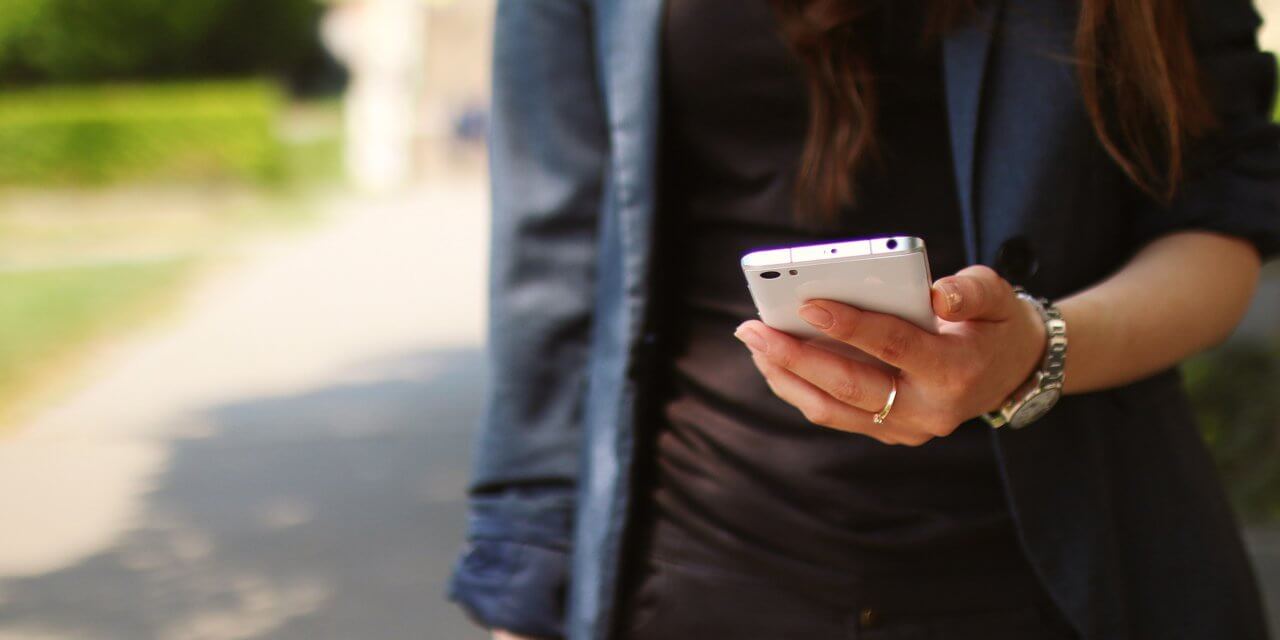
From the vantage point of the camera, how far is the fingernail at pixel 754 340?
103 centimetres

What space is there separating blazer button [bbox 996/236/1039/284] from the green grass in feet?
24.2

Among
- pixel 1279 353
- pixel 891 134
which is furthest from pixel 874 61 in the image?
pixel 1279 353

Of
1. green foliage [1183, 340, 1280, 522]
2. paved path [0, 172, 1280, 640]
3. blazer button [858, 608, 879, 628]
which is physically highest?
blazer button [858, 608, 879, 628]

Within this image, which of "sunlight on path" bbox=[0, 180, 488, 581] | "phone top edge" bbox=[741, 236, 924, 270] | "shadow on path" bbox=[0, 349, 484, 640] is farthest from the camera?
"sunlight on path" bbox=[0, 180, 488, 581]

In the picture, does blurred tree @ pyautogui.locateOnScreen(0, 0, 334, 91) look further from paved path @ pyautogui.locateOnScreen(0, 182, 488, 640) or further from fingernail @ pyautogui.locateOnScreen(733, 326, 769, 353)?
fingernail @ pyautogui.locateOnScreen(733, 326, 769, 353)

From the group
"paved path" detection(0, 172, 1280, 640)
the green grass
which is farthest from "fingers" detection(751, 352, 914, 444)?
the green grass

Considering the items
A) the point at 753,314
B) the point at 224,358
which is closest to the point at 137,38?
the point at 224,358

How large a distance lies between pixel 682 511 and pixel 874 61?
512 mm

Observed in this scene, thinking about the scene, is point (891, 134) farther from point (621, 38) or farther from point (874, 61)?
point (621, 38)

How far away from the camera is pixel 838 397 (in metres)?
1.04

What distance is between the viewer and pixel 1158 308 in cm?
122

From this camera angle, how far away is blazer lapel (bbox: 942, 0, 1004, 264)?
1243mm

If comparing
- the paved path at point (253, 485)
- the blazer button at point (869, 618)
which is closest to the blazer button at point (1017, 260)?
the blazer button at point (869, 618)

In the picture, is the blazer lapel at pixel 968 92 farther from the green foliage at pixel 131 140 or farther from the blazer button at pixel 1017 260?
the green foliage at pixel 131 140
